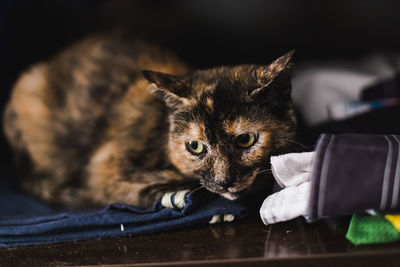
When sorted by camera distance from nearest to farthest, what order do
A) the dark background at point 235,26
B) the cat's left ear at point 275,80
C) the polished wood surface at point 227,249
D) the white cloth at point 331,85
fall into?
the polished wood surface at point 227,249
the cat's left ear at point 275,80
the white cloth at point 331,85
the dark background at point 235,26

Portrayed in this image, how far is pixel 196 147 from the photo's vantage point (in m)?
0.96

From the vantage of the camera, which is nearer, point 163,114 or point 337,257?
point 337,257

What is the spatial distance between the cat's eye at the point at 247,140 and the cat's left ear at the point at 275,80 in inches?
3.5

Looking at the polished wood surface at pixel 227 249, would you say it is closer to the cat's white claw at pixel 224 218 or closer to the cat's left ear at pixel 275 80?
the cat's white claw at pixel 224 218

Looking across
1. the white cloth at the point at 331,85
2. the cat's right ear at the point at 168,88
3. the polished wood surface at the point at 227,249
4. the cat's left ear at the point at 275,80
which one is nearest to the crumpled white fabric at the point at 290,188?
the polished wood surface at the point at 227,249

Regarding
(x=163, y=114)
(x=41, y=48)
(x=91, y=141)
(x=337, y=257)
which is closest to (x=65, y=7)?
(x=41, y=48)

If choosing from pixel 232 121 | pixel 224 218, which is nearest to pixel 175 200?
pixel 224 218

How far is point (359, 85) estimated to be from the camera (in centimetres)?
157

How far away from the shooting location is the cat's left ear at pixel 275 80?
862 mm

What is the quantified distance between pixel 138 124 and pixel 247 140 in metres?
0.45

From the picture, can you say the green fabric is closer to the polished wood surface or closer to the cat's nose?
the polished wood surface

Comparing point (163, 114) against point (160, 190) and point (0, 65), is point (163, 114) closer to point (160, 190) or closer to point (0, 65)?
point (160, 190)

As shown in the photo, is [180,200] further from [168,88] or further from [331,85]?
[331,85]

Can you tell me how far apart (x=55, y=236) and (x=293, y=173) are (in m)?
0.55
